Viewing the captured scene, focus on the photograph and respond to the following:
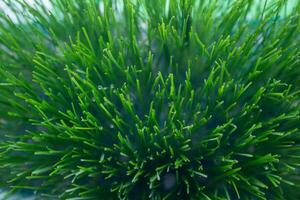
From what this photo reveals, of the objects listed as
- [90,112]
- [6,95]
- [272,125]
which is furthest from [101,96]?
[272,125]

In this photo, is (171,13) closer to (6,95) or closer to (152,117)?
(152,117)

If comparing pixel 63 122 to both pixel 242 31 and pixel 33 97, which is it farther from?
pixel 242 31

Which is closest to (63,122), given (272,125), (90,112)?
(90,112)

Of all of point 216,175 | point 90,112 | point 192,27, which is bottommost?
point 216,175

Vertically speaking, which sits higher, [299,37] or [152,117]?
[299,37]

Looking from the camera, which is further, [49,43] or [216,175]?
[49,43]

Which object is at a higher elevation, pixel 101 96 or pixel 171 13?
pixel 171 13
